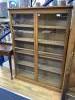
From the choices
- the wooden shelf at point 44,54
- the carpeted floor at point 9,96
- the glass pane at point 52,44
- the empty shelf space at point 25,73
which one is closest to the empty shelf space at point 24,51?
the wooden shelf at point 44,54

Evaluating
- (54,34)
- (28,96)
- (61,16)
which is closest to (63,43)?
(54,34)

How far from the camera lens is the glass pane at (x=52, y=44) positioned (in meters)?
2.12

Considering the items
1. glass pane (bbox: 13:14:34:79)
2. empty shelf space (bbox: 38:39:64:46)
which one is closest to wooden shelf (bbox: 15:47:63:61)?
glass pane (bbox: 13:14:34:79)

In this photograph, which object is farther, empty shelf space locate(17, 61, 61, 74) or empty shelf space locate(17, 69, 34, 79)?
empty shelf space locate(17, 69, 34, 79)

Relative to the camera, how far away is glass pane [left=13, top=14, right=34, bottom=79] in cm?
235

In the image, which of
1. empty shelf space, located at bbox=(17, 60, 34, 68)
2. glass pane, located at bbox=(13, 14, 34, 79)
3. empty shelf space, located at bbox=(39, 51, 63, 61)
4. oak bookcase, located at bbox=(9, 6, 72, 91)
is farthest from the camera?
empty shelf space, located at bbox=(17, 60, 34, 68)

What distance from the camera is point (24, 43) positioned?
251 cm

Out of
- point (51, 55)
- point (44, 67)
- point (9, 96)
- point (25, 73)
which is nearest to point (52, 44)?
point (51, 55)

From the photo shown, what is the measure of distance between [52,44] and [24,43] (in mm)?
584

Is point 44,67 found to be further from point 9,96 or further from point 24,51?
point 9,96

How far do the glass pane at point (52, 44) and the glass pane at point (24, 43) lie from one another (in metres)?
0.19

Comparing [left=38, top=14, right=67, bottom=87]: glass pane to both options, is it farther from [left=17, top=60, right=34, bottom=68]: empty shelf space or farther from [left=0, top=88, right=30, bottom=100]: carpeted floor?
[left=0, top=88, right=30, bottom=100]: carpeted floor

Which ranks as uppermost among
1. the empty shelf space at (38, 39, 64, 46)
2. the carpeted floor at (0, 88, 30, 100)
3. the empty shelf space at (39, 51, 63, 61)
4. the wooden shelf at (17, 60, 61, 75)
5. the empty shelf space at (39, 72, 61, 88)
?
the empty shelf space at (38, 39, 64, 46)

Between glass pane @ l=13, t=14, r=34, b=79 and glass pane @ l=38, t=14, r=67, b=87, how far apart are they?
7.3 inches
